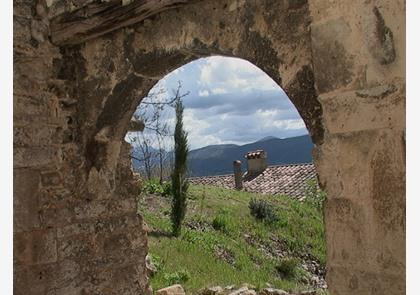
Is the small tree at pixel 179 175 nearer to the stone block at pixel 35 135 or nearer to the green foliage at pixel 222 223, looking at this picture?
the green foliage at pixel 222 223

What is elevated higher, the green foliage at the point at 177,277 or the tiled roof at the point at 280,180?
the tiled roof at the point at 280,180

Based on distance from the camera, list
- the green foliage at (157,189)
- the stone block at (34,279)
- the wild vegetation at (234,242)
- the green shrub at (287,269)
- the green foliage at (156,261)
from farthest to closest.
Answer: the green foliage at (157,189) < the green shrub at (287,269) < the wild vegetation at (234,242) < the green foliage at (156,261) < the stone block at (34,279)

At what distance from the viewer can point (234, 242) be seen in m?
11.2

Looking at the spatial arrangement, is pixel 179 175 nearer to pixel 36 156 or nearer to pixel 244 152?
pixel 36 156

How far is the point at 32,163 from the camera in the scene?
3.80 meters

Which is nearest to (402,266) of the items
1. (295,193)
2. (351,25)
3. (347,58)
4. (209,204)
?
(347,58)

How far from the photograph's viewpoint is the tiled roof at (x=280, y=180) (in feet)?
62.1

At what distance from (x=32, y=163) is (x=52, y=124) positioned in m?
0.37

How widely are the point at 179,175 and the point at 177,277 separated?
3.73 m

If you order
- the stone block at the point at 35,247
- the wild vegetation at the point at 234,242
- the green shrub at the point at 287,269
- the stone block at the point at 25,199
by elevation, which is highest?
the stone block at the point at 25,199

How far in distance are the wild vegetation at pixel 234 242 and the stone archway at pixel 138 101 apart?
3.60 metres

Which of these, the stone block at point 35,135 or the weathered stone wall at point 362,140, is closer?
the weathered stone wall at point 362,140

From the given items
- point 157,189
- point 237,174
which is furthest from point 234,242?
point 237,174

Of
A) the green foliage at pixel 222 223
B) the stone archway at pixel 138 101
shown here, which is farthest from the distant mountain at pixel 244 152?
the stone archway at pixel 138 101
